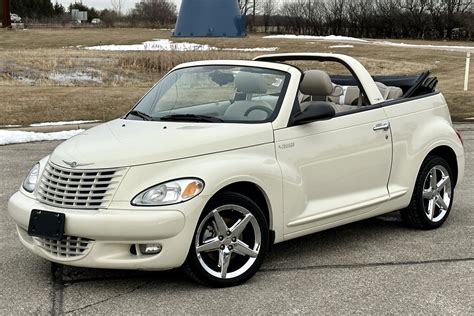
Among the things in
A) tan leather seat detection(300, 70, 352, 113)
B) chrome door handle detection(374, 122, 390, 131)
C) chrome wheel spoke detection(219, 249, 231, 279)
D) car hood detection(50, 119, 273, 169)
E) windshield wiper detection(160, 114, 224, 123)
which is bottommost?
chrome wheel spoke detection(219, 249, 231, 279)

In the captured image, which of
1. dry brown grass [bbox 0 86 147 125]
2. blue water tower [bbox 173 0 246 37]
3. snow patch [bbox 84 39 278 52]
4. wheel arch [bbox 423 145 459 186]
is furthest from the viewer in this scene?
blue water tower [bbox 173 0 246 37]

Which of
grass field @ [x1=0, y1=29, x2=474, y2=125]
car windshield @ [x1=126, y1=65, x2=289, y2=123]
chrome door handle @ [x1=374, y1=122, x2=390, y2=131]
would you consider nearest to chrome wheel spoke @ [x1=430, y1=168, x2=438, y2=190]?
chrome door handle @ [x1=374, y1=122, x2=390, y2=131]

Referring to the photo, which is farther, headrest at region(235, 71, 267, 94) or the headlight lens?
headrest at region(235, 71, 267, 94)

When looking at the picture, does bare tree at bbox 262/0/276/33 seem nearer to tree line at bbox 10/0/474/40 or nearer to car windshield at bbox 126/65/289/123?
tree line at bbox 10/0/474/40

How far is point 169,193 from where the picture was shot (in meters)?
4.25

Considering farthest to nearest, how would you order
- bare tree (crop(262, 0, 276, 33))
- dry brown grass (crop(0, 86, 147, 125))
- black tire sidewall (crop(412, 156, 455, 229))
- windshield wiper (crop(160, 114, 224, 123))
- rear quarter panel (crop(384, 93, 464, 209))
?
bare tree (crop(262, 0, 276, 33))
dry brown grass (crop(0, 86, 147, 125))
black tire sidewall (crop(412, 156, 455, 229))
rear quarter panel (crop(384, 93, 464, 209))
windshield wiper (crop(160, 114, 224, 123))

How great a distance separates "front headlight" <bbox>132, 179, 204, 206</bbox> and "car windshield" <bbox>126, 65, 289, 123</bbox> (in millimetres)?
886

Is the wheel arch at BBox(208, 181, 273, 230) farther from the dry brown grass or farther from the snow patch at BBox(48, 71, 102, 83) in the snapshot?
the snow patch at BBox(48, 71, 102, 83)

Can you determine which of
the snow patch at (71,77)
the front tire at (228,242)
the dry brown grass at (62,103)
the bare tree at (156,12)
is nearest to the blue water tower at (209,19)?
the snow patch at (71,77)

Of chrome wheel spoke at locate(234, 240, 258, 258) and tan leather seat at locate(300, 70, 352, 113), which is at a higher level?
tan leather seat at locate(300, 70, 352, 113)

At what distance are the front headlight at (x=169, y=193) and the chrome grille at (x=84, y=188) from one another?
0.20 metres

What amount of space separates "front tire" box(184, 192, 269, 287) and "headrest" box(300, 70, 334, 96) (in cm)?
144

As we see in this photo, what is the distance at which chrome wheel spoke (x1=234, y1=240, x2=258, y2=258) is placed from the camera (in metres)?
4.55

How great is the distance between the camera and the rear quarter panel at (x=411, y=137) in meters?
5.80
